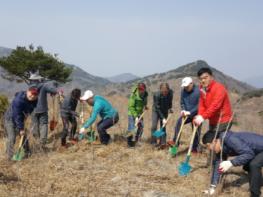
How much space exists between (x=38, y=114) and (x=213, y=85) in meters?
3.99

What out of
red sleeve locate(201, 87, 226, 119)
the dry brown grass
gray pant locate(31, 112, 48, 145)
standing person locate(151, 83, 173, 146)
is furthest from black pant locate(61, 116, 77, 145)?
red sleeve locate(201, 87, 226, 119)

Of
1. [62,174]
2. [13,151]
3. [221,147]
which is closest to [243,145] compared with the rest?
[221,147]

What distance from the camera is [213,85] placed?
6715mm

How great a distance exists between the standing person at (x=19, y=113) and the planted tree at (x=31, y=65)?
27.7 metres

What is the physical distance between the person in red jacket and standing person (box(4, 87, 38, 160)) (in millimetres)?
3061

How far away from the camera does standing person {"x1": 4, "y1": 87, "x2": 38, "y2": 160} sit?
25.7ft

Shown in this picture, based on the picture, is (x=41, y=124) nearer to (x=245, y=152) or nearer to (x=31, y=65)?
(x=245, y=152)

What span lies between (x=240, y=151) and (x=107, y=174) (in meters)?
2.61

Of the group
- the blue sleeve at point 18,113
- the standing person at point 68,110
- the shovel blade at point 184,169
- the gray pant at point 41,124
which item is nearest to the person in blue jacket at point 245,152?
the shovel blade at point 184,169

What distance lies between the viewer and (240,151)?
592cm

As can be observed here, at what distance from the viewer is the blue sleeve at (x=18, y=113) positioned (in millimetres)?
7902

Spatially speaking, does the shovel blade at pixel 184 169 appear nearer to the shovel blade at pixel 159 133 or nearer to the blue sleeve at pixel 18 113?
the shovel blade at pixel 159 133

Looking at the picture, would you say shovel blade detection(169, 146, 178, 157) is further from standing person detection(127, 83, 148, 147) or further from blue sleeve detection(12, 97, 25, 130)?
blue sleeve detection(12, 97, 25, 130)

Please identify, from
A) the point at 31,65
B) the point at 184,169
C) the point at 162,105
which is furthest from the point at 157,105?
the point at 31,65
